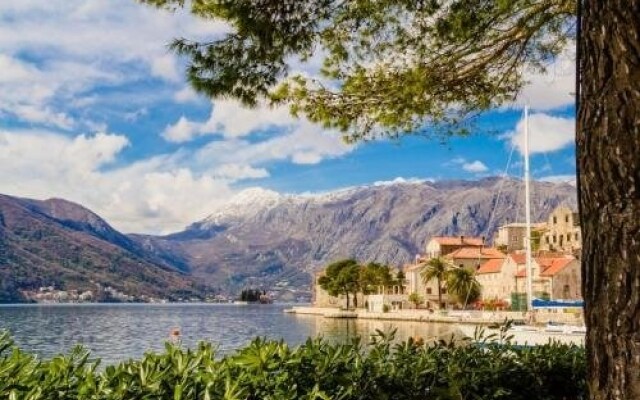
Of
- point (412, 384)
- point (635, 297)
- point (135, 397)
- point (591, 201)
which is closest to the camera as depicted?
point (635, 297)

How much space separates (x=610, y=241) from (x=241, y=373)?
210 cm

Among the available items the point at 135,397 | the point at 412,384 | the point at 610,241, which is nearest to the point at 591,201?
the point at 610,241

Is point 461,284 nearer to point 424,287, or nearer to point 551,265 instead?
point 551,265

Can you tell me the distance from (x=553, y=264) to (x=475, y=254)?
29.3 meters

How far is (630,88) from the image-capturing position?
3291 mm

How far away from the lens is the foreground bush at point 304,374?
374cm

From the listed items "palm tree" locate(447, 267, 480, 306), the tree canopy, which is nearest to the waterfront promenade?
"palm tree" locate(447, 267, 480, 306)

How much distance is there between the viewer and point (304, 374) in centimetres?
454

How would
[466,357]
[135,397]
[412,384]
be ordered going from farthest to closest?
[466,357] < [412,384] < [135,397]

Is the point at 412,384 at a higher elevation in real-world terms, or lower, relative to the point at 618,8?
lower

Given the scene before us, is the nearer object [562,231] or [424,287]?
[424,287]

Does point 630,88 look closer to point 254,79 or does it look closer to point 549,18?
point 254,79

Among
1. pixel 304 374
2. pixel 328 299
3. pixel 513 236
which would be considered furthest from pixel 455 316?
pixel 304 374

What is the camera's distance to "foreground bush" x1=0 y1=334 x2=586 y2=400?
3740 millimetres
